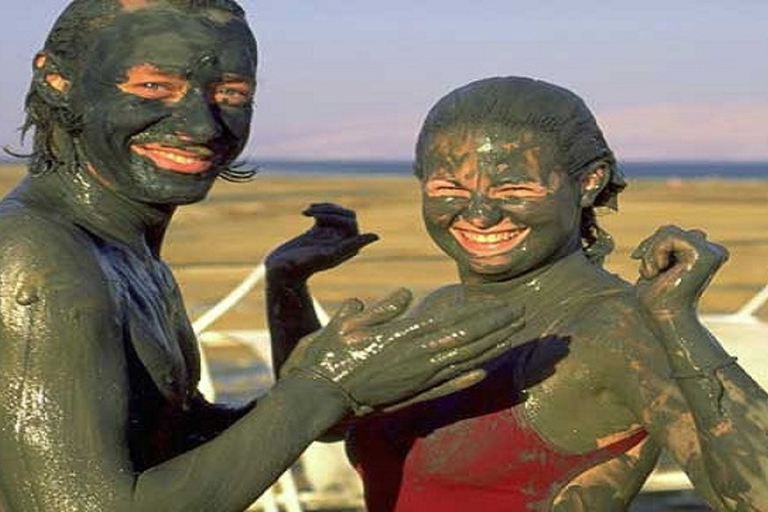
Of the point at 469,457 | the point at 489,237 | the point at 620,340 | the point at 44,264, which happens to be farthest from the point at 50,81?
the point at 620,340

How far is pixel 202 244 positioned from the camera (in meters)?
30.4

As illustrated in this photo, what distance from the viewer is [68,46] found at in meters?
3.29

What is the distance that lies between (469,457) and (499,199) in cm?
53

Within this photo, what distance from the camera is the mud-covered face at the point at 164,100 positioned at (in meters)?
3.19

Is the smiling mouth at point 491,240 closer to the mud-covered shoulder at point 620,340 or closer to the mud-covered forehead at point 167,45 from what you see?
the mud-covered shoulder at point 620,340

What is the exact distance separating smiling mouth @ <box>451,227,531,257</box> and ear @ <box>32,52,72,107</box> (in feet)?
2.81

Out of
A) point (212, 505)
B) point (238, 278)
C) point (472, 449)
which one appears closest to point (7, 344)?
point (212, 505)

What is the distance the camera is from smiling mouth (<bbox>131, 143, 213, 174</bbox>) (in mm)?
3201

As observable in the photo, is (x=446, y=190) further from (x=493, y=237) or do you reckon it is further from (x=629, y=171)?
(x=629, y=171)

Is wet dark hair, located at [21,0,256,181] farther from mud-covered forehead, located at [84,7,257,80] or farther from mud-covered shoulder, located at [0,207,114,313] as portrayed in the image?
mud-covered shoulder, located at [0,207,114,313]

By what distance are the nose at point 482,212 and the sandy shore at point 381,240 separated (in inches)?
482

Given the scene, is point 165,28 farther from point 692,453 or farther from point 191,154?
point 692,453

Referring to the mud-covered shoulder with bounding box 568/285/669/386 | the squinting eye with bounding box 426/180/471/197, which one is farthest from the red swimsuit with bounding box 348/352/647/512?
the squinting eye with bounding box 426/180/471/197

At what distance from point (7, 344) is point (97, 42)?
0.64 m
